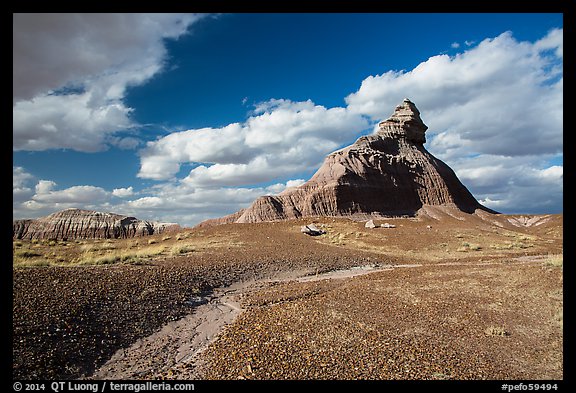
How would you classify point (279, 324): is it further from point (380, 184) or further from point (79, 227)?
point (79, 227)

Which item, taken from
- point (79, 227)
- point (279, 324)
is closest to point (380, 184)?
point (279, 324)

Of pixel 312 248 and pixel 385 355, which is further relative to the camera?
pixel 312 248

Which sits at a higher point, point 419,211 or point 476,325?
point 419,211

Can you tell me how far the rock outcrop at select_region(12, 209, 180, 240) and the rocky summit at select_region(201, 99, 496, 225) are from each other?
27148 mm

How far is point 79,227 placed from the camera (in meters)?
81.9

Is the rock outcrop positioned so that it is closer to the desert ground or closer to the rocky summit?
the rocky summit

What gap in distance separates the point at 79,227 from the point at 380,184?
71856 mm

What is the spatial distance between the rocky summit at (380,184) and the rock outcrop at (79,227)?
1069 inches

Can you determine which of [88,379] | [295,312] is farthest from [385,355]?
[88,379]

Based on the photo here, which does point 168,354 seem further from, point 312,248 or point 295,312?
point 312,248

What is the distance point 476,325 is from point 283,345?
5.53m
